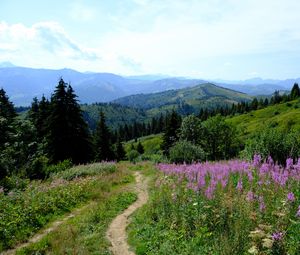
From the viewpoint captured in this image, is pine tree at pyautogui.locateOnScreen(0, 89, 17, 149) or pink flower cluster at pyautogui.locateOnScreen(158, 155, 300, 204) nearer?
pink flower cluster at pyautogui.locateOnScreen(158, 155, 300, 204)

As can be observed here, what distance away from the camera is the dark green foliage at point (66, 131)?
4159 cm

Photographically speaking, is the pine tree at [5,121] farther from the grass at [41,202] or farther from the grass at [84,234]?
the grass at [84,234]

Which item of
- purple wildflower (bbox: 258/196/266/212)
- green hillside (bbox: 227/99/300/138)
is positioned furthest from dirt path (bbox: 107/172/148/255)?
green hillside (bbox: 227/99/300/138)

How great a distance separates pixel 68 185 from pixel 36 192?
2.70 m

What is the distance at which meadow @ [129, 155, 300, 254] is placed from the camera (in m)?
7.62

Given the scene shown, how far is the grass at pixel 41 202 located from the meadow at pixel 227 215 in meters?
3.73

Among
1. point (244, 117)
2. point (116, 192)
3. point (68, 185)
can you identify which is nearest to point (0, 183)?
point (68, 185)

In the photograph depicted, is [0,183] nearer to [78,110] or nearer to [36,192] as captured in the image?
[36,192]

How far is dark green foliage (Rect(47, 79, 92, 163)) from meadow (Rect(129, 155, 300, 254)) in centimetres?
3003

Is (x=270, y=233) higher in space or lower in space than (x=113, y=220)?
higher

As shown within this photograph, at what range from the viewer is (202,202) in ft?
33.1

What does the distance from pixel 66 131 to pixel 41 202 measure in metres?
27.3

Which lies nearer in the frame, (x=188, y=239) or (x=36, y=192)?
(x=188, y=239)

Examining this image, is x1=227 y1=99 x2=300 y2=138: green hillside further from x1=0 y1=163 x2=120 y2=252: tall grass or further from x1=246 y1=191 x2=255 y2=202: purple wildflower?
x1=246 y1=191 x2=255 y2=202: purple wildflower
